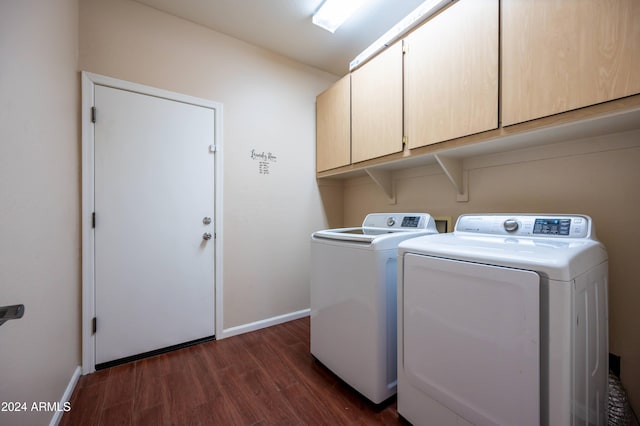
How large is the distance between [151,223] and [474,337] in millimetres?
→ 2170

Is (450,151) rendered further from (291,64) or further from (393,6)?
(291,64)

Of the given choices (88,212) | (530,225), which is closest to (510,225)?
(530,225)

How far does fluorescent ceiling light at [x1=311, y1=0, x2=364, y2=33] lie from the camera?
1822 millimetres

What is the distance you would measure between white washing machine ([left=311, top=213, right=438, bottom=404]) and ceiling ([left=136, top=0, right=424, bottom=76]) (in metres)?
1.69

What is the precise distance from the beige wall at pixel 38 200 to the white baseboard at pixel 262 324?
1003 mm

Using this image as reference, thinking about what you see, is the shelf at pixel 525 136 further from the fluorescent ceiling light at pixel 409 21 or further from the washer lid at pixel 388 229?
the fluorescent ceiling light at pixel 409 21

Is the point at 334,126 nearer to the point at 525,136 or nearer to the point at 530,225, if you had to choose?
the point at 525,136

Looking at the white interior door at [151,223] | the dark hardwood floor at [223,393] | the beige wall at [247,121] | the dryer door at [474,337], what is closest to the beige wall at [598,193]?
the dryer door at [474,337]

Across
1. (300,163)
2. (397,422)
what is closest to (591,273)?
(397,422)

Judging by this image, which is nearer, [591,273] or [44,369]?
[591,273]

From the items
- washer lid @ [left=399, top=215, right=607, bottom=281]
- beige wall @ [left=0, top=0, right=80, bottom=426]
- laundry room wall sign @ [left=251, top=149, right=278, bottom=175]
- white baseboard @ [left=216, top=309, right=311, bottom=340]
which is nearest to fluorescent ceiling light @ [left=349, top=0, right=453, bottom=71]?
laundry room wall sign @ [left=251, top=149, right=278, bottom=175]

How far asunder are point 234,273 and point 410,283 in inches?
64.7

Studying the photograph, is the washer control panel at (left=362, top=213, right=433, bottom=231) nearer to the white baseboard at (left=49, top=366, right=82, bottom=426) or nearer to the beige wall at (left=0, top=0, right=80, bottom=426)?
the beige wall at (left=0, top=0, right=80, bottom=426)

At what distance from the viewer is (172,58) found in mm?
2012
